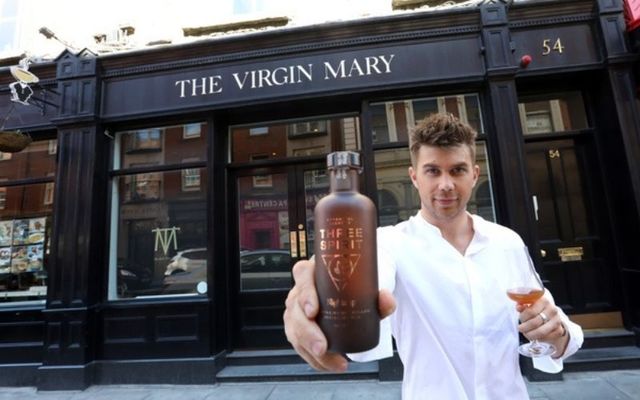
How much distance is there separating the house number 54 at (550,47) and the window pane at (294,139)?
2.85 metres

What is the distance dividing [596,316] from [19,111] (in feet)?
31.2

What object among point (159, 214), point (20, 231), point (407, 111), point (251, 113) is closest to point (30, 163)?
point (20, 231)

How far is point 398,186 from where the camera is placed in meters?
5.32

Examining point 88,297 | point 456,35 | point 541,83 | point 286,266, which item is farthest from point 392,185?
point 88,297

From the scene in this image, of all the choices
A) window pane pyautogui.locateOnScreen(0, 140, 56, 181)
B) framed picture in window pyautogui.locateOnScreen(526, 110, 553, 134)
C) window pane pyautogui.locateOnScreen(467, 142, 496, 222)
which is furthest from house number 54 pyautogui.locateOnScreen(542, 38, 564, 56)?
window pane pyautogui.locateOnScreen(0, 140, 56, 181)

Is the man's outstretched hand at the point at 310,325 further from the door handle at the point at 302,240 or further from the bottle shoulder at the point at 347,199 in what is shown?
the door handle at the point at 302,240

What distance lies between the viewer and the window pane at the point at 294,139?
5758 millimetres

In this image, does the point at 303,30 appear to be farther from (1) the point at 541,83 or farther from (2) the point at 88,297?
(2) the point at 88,297

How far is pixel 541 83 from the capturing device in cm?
549

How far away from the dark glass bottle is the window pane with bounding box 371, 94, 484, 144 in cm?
441

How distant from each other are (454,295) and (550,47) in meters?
5.33

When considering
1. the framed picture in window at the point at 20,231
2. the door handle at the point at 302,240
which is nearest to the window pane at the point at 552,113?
the door handle at the point at 302,240

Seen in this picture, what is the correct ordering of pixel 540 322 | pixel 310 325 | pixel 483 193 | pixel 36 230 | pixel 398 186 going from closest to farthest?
pixel 310 325, pixel 540 322, pixel 483 193, pixel 398 186, pixel 36 230

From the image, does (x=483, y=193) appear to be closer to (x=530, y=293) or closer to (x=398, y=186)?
(x=398, y=186)
